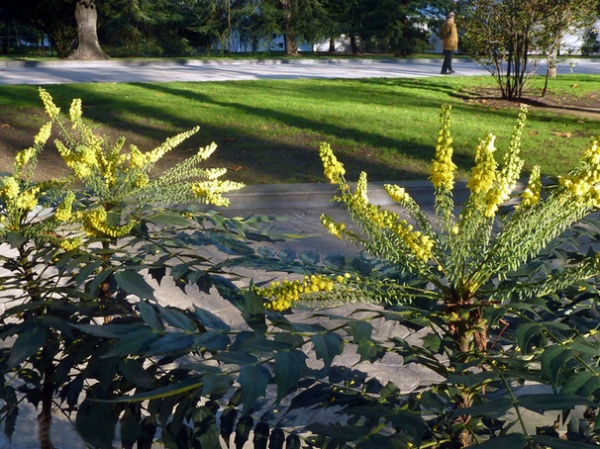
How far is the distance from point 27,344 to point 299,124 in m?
10.0

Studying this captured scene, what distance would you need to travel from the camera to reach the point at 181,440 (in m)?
1.96

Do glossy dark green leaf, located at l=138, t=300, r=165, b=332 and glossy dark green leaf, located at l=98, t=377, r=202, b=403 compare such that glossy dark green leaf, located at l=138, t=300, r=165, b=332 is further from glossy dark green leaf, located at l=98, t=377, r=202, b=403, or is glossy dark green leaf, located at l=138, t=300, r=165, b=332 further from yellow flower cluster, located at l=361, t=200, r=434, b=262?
yellow flower cluster, located at l=361, t=200, r=434, b=262

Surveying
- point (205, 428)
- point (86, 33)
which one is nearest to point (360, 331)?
point (205, 428)

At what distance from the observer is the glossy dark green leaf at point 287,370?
1.37 meters

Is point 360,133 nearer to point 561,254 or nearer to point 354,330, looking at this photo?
point 561,254

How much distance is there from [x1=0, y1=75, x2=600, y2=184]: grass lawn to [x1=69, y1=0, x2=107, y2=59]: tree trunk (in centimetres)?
1241

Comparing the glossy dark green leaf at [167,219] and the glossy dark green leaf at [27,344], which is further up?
the glossy dark green leaf at [167,219]

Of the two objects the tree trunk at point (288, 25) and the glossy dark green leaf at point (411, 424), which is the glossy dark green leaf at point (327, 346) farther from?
the tree trunk at point (288, 25)

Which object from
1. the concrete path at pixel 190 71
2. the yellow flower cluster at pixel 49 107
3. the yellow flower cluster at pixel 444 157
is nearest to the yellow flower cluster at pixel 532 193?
the yellow flower cluster at pixel 444 157

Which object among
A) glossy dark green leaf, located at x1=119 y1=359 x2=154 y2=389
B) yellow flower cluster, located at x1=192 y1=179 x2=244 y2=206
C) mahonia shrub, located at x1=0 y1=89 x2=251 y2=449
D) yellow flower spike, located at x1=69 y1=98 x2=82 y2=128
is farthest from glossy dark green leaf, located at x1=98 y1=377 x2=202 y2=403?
yellow flower spike, located at x1=69 y1=98 x2=82 y2=128

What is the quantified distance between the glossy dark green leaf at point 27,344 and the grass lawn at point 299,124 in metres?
7.06

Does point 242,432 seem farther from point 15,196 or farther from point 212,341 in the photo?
point 15,196

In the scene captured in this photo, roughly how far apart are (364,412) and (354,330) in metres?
0.18

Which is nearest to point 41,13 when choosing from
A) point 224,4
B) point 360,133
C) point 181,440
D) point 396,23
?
point 224,4
